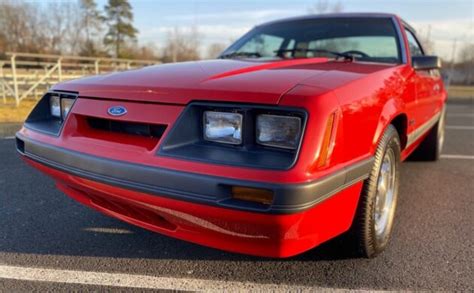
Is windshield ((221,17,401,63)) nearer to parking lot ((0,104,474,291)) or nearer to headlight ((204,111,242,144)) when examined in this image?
parking lot ((0,104,474,291))

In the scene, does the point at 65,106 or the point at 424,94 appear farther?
the point at 424,94

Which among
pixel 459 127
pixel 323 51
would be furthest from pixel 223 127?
pixel 459 127

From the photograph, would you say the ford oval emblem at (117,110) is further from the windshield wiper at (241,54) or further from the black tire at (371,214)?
the windshield wiper at (241,54)

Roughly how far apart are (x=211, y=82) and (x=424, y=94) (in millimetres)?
2268

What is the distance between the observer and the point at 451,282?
1.97 m

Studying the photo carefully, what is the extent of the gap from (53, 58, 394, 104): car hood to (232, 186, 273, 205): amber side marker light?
0.37 meters

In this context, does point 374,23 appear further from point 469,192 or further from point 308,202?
point 308,202

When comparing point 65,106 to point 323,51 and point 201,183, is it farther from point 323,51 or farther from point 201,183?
point 323,51

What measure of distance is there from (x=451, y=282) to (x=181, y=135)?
1.57 meters

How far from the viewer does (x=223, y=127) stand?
1.68 meters

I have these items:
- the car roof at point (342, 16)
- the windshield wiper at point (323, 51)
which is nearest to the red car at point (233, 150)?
the windshield wiper at point (323, 51)

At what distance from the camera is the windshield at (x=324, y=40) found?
10.4ft

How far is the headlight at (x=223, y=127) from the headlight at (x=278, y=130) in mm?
93

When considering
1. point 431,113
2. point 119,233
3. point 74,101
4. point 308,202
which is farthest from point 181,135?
point 431,113
